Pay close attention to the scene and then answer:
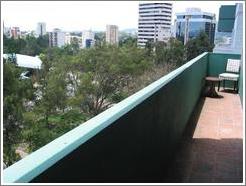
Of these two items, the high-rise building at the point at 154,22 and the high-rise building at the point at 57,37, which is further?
the high-rise building at the point at 154,22

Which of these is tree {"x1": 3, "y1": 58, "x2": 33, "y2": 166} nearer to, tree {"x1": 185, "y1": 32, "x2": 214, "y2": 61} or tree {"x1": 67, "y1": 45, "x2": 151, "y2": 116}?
tree {"x1": 67, "y1": 45, "x2": 151, "y2": 116}

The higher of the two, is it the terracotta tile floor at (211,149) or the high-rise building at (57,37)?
the high-rise building at (57,37)

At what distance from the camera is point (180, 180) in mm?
3750

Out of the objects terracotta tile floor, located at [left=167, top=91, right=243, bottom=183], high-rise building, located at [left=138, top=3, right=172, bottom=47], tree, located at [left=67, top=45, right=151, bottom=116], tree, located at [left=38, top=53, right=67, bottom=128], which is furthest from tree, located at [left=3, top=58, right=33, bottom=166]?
high-rise building, located at [left=138, top=3, right=172, bottom=47]

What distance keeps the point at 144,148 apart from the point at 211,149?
2529mm

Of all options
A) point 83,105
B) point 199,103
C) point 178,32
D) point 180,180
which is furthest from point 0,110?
point 178,32

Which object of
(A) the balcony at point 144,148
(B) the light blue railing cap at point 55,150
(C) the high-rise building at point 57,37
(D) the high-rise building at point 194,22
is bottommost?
(A) the balcony at point 144,148

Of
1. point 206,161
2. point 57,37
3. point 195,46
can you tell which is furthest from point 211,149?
point 57,37

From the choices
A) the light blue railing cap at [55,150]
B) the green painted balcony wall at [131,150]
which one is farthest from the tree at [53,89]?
the light blue railing cap at [55,150]

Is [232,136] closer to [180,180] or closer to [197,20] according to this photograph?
[180,180]

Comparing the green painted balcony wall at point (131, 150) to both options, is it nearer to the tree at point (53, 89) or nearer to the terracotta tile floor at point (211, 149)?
the terracotta tile floor at point (211, 149)

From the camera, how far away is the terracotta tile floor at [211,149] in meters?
3.94

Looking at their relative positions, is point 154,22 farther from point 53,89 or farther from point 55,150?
point 55,150

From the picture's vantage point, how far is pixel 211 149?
16.0 ft
